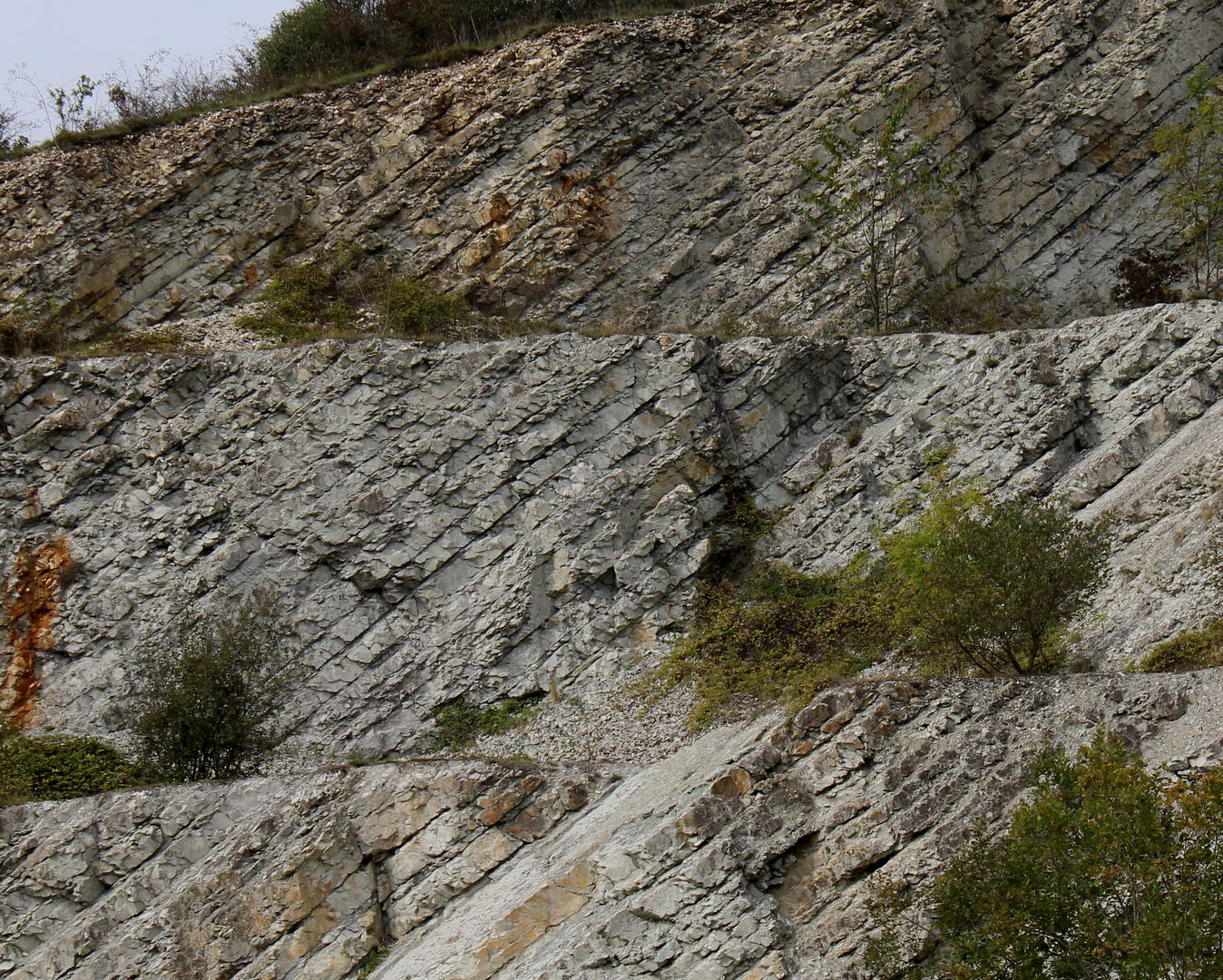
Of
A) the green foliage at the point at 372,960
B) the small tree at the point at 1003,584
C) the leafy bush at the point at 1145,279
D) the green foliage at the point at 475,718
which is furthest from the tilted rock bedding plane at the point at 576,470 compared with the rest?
the small tree at the point at 1003,584

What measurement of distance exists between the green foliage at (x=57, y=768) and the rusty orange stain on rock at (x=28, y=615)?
0.78 metres

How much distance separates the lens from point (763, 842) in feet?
30.8

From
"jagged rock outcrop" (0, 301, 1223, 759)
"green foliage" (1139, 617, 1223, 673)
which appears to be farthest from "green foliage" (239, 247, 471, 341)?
"green foliage" (1139, 617, 1223, 673)

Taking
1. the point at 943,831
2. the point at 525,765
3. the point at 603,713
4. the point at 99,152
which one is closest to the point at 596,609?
the point at 603,713

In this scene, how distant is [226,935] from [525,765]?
12.3 feet

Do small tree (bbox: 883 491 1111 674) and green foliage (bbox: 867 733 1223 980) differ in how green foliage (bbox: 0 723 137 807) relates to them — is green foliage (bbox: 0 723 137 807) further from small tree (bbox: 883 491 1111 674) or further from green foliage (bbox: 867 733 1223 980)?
green foliage (bbox: 867 733 1223 980)

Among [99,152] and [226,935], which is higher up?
[99,152]

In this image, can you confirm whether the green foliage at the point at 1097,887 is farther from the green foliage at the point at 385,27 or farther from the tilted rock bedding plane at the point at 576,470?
the green foliage at the point at 385,27

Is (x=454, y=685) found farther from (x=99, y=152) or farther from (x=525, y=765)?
(x=99, y=152)

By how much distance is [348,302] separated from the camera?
66.7 feet

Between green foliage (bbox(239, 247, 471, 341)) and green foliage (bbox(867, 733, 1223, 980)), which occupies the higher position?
green foliage (bbox(239, 247, 471, 341))

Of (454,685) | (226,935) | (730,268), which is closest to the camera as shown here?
(226,935)

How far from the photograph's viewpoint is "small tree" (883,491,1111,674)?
1073 cm

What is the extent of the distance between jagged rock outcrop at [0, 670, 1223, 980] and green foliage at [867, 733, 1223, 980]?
136 cm
